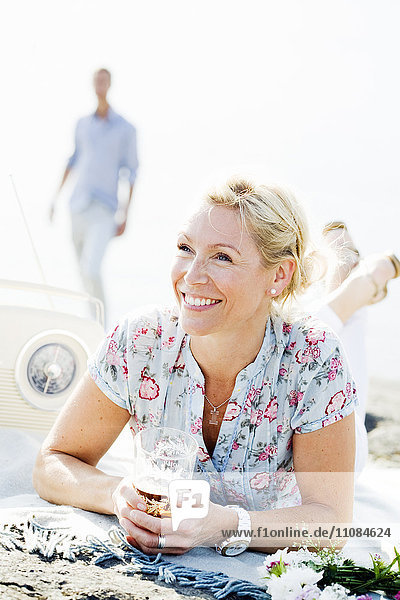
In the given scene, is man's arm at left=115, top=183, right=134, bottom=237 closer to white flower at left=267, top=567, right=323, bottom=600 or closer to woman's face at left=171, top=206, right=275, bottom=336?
woman's face at left=171, top=206, right=275, bottom=336

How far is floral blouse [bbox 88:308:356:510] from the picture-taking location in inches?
79.5

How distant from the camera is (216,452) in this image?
6.69 ft

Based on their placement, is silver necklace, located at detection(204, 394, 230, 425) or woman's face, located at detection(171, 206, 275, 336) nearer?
woman's face, located at detection(171, 206, 275, 336)

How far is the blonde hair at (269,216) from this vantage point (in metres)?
1.93

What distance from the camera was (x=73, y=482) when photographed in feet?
6.52

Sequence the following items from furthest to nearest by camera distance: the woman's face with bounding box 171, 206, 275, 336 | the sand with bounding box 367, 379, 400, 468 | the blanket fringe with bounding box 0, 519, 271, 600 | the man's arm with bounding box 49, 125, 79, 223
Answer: the man's arm with bounding box 49, 125, 79, 223 → the sand with bounding box 367, 379, 400, 468 → the woman's face with bounding box 171, 206, 275, 336 → the blanket fringe with bounding box 0, 519, 271, 600

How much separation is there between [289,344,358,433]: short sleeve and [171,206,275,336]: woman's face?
29cm

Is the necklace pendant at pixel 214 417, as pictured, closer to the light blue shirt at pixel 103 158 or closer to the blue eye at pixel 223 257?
the blue eye at pixel 223 257

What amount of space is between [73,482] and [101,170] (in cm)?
376

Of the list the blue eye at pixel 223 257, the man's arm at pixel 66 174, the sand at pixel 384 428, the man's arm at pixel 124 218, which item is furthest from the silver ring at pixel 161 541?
the man's arm at pixel 66 174

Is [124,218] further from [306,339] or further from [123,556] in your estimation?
[123,556]

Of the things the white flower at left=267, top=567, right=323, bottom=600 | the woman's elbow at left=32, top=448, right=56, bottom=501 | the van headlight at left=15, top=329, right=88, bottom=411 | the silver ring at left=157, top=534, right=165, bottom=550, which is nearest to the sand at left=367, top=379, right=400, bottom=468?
the van headlight at left=15, top=329, right=88, bottom=411

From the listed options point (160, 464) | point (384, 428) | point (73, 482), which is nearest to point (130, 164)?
point (384, 428)

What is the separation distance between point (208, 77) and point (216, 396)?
20.2 metres
